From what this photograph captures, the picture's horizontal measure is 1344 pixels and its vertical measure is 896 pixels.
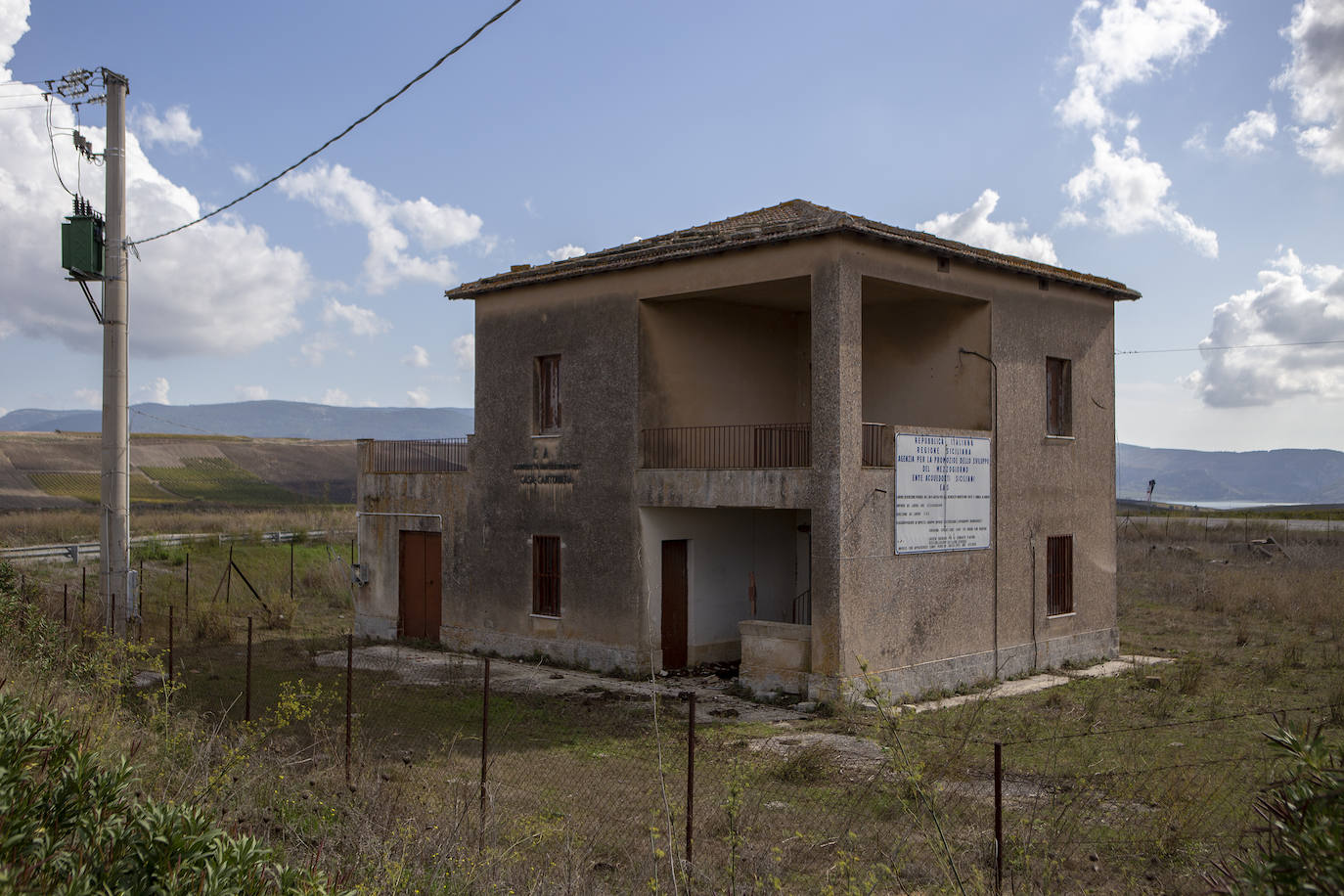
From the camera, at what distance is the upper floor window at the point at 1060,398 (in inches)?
772

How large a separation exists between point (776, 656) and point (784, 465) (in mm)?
3709

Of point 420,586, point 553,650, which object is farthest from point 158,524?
point 553,650

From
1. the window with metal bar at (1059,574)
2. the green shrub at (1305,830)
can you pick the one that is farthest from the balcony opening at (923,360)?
the green shrub at (1305,830)

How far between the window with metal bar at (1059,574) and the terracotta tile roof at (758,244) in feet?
15.6

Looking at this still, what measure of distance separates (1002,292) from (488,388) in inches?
381

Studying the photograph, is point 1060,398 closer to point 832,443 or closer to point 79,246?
point 832,443

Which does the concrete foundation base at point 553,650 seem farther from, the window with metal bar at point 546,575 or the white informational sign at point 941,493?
the white informational sign at point 941,493

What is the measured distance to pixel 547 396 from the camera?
1986 centimetres

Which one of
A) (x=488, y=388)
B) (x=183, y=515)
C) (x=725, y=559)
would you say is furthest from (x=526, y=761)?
(x=183, y=515)

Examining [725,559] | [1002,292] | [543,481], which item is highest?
[1002,292]

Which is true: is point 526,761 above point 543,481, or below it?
below

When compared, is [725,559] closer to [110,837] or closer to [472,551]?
[472,551]

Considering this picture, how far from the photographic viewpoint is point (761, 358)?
20.1m

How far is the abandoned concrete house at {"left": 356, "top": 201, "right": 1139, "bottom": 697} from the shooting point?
15.7m
